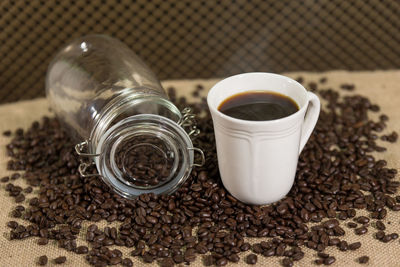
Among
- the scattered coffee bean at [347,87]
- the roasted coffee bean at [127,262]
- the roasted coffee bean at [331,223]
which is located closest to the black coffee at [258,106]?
the roasted coffee bean at [331,223]

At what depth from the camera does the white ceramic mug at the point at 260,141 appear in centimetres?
117

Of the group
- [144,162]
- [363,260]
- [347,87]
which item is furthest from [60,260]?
[347,87]

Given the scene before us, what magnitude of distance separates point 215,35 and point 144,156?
0.97 m

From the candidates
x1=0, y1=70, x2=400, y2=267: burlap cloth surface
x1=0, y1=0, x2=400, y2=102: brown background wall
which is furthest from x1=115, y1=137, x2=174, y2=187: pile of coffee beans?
x1=0, y1=0, x2=400, y2=102: brown background wall

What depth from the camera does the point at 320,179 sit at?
139 cm

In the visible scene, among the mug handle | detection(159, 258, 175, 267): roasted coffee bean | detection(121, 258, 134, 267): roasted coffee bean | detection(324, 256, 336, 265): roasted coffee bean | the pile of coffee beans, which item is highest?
the mug handle

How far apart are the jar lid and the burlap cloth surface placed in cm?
13

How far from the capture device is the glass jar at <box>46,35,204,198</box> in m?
1.28

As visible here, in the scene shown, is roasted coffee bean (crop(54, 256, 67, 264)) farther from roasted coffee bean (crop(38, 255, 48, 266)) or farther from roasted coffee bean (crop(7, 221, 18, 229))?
roasted coffee bean (crop(7, 221, 18, 229))

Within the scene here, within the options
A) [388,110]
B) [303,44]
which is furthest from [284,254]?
[303,44]

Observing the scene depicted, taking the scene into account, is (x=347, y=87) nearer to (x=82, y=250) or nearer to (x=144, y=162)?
(x=144, y=162)

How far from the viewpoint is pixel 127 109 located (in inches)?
52.2

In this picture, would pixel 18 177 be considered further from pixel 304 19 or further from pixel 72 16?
pixel 304 19

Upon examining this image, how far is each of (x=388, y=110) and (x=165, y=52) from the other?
3.02 ft
